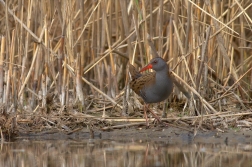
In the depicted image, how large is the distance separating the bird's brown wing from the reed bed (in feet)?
0.61

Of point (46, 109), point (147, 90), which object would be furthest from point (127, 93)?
point (46, 109)

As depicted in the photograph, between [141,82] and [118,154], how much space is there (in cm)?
180

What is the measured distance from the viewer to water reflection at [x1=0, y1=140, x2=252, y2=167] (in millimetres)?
6387

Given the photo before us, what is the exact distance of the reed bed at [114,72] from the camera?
26.8 ft

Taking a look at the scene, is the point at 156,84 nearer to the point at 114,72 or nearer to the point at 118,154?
the point at 114,72

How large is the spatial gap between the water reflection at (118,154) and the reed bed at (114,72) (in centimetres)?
51

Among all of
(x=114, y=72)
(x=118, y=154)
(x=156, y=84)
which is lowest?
(x=118, y=154)

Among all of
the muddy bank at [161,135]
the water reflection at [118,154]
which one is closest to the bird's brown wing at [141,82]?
the muddy bank at [161,135]

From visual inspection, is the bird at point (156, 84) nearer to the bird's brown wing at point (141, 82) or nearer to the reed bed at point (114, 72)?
the bird's brown wing at point (141, 82)

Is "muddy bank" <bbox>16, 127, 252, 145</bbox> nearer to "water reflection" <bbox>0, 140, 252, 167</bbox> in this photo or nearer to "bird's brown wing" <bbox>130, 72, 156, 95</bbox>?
"water reflection" <bbox>0, 140, 252, 167</bbox>

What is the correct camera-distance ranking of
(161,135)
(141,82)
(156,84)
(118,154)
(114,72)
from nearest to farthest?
(118,154) → (161,135) → (156,84) → (141,82) → (114,72)

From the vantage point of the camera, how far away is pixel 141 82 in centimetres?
853

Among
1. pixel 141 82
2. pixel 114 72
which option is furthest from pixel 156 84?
pixel 114 72

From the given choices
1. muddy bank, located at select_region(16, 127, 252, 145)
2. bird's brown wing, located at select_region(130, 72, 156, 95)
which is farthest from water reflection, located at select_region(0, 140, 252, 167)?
bird's brown wing, located at select_region(130, 72, 156, 95)
